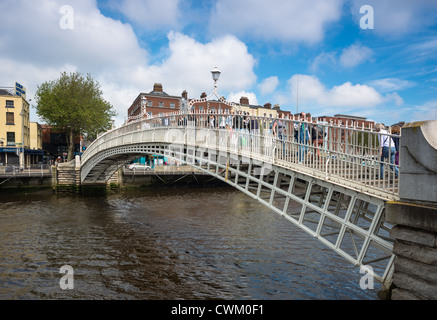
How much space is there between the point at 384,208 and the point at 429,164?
127cm

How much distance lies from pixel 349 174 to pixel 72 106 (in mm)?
38996

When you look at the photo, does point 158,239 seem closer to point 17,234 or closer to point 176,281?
point 176,281

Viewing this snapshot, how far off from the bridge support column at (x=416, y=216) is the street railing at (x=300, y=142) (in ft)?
1.16

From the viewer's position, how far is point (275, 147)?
334 inches

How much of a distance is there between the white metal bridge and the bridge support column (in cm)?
39

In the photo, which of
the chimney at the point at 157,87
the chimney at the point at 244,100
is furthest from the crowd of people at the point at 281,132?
the chimney at the point at 157,87

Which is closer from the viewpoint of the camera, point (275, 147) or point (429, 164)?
point (429, 164)

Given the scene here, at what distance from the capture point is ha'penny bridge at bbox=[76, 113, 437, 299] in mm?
5020

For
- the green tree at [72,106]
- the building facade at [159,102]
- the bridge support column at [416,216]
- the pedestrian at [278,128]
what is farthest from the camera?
the building facade at [159,102]

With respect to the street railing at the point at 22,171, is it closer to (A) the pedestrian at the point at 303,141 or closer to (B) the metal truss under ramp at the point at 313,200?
(B) the metal truss under ramp at the point at 313,200

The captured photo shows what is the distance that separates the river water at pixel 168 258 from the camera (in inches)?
315

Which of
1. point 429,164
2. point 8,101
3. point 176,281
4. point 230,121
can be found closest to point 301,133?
point 230,121

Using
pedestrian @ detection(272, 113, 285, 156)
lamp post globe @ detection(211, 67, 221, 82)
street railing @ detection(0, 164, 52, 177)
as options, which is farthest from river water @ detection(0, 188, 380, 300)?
street railing @ detection(0, 164, 52, 177)
